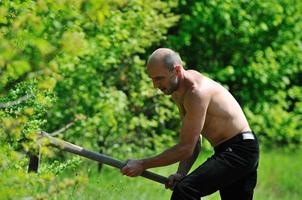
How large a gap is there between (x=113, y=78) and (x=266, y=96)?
323 centimetres

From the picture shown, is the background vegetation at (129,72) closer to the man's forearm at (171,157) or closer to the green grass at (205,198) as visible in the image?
the green grass at (205,198)

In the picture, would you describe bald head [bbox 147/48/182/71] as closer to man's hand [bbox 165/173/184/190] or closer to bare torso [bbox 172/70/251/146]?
bare torso [bbox 172/70/251/146]

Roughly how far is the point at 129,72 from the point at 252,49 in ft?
8.87

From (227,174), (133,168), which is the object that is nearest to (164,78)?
(133,168)

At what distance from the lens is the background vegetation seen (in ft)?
13.7

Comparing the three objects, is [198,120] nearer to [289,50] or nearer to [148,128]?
[148,128]

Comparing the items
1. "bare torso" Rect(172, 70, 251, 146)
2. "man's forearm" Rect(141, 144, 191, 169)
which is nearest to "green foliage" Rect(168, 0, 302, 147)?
"bare torso" Rect(172, 70, 251, 146)

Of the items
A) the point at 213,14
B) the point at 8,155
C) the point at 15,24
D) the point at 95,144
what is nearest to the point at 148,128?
the point at 95,144

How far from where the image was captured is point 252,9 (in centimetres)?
1137

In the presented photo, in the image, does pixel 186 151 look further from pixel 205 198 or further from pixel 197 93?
pixel 205 198

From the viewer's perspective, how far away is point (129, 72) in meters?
9.62

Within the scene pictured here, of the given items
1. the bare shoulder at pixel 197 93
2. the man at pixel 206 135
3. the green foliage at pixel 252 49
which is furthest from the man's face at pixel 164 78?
the green foliage at pixel 252 49

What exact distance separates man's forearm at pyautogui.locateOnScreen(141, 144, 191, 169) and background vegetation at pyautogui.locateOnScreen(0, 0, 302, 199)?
641mm

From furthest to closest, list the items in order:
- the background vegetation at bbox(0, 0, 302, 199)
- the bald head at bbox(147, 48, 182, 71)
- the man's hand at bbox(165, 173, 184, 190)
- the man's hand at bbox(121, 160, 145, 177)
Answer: the man's hand at bbox(165, 173, 184, 190)
the man's hand at bbox(121, 160, 145, 177)
the bald head at bbox(147, 48, 182, 71)
the background vegetation at bbox(0, 0, 302, 199)
